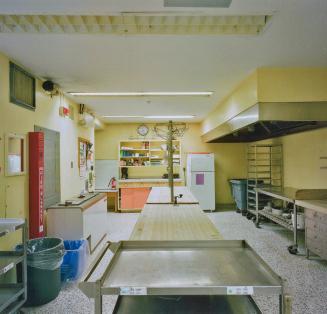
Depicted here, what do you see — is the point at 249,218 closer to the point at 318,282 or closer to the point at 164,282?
the point at 318,282

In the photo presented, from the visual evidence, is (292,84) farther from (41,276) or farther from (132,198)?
(132,198)

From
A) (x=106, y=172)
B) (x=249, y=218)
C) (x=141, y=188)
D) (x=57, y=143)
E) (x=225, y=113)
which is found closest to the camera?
(x=57, y=143)

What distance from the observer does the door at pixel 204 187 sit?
7.71m

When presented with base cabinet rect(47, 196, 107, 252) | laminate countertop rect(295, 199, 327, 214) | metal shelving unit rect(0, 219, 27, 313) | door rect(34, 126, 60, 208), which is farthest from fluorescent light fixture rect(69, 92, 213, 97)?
metal shelving unit rect(0, 219, 27, 313)

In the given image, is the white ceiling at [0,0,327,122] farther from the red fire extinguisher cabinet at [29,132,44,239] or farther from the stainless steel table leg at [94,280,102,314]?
the stainless steel table leg at [94,280,102,314]

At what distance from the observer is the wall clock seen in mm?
8477

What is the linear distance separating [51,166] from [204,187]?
15.5 feet

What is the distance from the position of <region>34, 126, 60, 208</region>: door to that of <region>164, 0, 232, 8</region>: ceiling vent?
254 centimetres

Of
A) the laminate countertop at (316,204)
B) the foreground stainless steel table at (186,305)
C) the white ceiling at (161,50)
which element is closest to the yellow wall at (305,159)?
the laminate countertop at (316,204)

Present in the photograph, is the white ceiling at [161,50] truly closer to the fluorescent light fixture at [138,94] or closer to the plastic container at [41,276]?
the fluorescent light fixture at [138,94]

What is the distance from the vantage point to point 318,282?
3.23 m

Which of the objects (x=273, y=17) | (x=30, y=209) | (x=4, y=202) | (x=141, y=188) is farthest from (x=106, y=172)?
(x=273, y=17)

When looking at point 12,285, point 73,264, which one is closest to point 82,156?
point 73,264

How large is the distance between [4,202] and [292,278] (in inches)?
138
